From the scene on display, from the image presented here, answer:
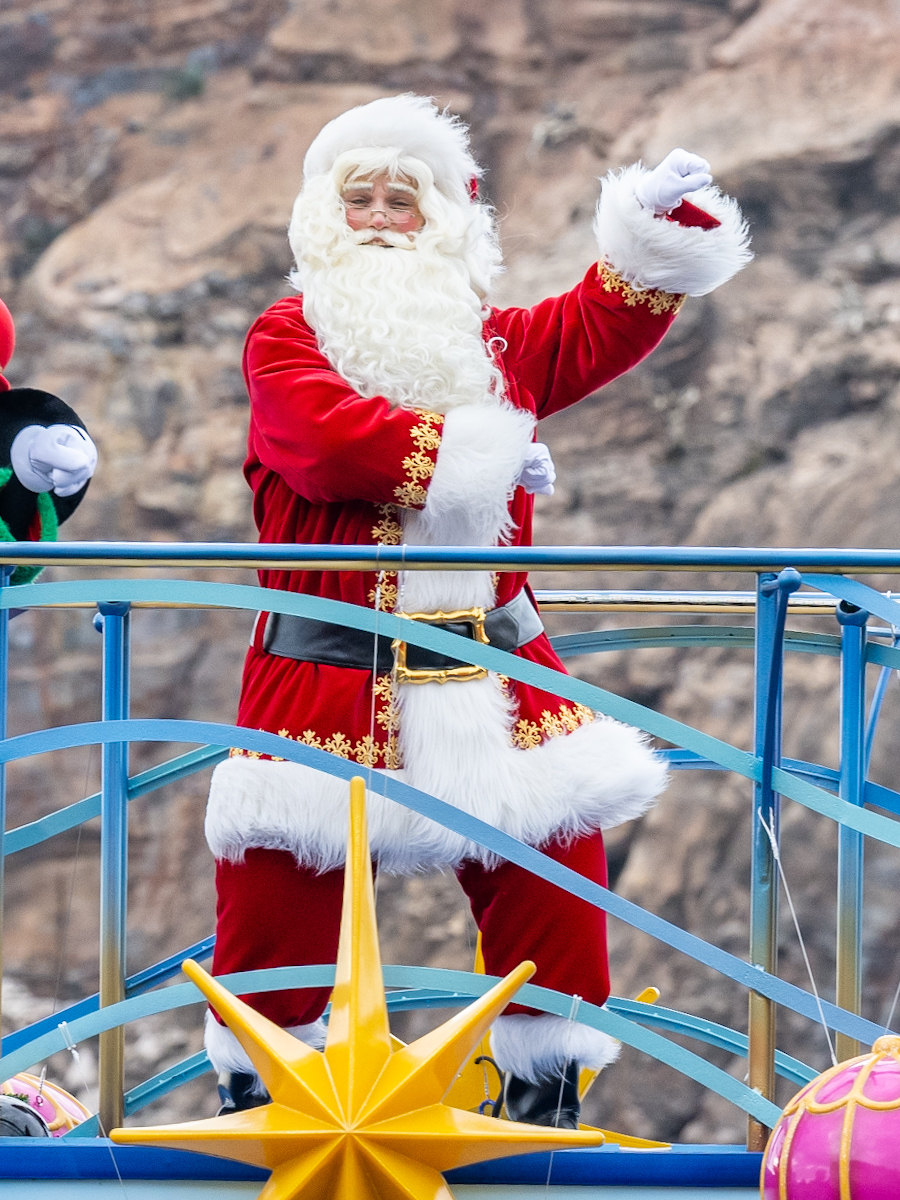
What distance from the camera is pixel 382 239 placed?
5.76ft

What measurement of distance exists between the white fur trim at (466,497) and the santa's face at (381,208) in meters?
0.27

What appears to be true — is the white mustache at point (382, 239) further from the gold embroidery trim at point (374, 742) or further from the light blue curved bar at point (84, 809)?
the light blue curved bar at point (84, 809)

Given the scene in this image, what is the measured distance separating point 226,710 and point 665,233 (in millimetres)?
6940

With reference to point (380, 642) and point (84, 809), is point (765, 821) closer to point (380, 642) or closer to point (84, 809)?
point (380, 642)

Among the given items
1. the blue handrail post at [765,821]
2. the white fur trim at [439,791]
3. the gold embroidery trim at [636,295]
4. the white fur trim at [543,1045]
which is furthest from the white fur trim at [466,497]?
the white fur trim at [543,1045]

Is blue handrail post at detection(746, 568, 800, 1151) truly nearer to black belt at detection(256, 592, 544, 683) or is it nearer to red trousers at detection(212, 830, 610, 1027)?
red trousers at detection(212, 830, 610, 1027)

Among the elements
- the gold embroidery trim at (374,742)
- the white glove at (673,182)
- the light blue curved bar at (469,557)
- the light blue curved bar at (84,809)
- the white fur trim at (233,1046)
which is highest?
the white glove at (673,182)

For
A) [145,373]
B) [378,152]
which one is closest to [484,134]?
[145,373]

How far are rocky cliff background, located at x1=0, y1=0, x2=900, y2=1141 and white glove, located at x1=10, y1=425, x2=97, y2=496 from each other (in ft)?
18.8

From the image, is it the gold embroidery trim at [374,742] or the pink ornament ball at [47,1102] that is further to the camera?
the pink ornament ball at [47,1102]

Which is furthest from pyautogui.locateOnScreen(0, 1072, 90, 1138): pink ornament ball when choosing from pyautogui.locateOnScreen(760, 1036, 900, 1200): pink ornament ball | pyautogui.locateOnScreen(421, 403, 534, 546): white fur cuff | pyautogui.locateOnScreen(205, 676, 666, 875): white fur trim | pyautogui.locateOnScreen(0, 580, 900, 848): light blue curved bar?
pyautogui.locateOnScreen(760, 1036, 900, 1200): pink ornament ball

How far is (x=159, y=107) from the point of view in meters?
9.52

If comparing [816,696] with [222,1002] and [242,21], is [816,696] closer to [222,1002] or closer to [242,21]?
[242,21]

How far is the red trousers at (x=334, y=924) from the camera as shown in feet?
5.18
